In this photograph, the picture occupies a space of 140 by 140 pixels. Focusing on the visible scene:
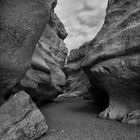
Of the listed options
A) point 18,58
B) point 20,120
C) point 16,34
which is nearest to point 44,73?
point 18,58

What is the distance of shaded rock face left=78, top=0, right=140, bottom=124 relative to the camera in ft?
29.2

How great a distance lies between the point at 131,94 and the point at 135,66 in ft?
6.56

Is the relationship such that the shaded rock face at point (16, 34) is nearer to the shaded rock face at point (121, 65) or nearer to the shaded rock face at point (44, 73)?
the shaded rock face at point (44, 73)

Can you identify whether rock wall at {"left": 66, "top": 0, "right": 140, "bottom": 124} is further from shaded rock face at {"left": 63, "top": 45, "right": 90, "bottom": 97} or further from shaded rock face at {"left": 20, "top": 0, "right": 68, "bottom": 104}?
shaded rock face at {"left": 63, "top": 45, "right": 90, "bottom": 97}

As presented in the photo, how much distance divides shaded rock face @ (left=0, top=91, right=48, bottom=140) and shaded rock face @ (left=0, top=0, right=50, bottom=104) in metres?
0.92

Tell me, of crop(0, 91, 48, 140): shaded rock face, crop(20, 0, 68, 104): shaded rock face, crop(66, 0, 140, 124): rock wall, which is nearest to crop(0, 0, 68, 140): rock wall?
crop(0, 91, 48, 140): shaded rock face

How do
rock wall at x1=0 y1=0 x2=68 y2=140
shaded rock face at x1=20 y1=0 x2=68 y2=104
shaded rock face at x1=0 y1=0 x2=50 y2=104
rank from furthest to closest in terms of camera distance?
shaded rock face at x1=20 y1=0 x2=68 y2=104, shaded rock face at x1=0 y1=0 x2=50 y2=104, rock wall at x1=0 y1=0 x2=68 y2=140

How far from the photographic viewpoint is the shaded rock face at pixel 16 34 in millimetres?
6785

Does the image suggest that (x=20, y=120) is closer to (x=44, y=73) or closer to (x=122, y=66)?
(x=122, y=66)

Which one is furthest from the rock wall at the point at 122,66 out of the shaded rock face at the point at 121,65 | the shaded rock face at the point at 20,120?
the shaded rock face at the point at 20,120

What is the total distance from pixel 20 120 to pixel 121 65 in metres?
6.67

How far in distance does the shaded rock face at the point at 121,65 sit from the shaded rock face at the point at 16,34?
532 cm

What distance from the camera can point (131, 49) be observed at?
8992mm

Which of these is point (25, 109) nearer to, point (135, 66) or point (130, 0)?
point (135, 66)
